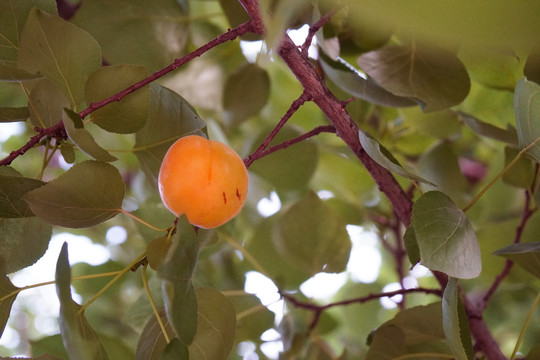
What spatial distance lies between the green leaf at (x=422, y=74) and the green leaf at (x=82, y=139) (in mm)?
286

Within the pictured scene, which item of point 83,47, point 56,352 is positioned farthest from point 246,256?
point 83,47

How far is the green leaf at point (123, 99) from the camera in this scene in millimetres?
440

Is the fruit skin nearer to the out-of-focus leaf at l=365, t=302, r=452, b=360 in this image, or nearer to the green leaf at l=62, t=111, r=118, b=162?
the green leaf at l=62, t=111, r=118, b=162

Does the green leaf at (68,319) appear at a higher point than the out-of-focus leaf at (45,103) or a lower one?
lower

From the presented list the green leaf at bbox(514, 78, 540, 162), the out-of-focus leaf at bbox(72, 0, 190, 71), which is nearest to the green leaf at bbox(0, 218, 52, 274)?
the out-of-focus leaf at bbox(72, 0, 190, 71)

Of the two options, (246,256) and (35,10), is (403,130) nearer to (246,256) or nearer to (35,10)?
(246,256)

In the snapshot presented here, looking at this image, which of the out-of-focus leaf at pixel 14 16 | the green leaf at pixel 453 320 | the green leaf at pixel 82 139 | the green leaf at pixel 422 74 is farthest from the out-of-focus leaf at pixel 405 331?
the out-of-focus leaf at pixel 14 16

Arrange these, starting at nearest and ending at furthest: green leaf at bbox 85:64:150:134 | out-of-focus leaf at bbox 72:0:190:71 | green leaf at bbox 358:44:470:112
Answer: green leaf at bbox 85:64:150:134 < green leaf at bbox 358:44:470:112 < out-of-focus leaf at bbox 72:0:190:71

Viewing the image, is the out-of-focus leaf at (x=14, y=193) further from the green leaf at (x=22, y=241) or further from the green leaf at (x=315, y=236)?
the green leaf at (x=315, y=236)

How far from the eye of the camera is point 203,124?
47cm

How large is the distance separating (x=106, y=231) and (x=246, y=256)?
0.59m

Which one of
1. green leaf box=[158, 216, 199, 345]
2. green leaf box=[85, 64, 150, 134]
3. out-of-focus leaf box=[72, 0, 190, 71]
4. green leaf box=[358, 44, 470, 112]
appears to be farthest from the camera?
out-of-focus leaf box=[72, 0, 190, 71]

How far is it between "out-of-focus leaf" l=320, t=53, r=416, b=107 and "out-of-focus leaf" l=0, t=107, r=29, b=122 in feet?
0.99

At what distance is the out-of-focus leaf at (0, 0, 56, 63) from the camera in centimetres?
46
